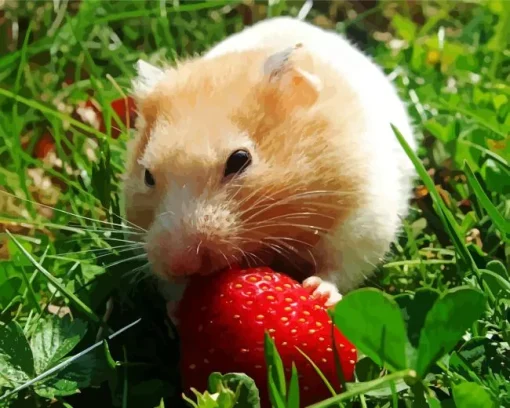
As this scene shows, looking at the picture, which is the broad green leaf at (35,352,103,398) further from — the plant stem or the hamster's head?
the plant stem

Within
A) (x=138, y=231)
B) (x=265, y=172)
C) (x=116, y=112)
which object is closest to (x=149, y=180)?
(x=138, y=231)

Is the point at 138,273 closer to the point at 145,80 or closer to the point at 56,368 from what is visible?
the point at 56,368

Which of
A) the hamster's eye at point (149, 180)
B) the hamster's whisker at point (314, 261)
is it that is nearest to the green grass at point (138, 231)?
the hamster's eye at point (149, 180)

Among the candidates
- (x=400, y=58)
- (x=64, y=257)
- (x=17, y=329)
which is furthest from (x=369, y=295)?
(x=400, y=58)

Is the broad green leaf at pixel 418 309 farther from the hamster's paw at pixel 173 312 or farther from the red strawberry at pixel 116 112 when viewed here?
the red strawberry at pixel 116 112

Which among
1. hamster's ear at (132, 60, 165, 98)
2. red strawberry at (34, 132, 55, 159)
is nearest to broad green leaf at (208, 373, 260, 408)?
hamster's ear at (132, 60, 165, 98)

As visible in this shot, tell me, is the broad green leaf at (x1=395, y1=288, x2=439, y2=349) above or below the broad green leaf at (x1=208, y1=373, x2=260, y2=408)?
above
